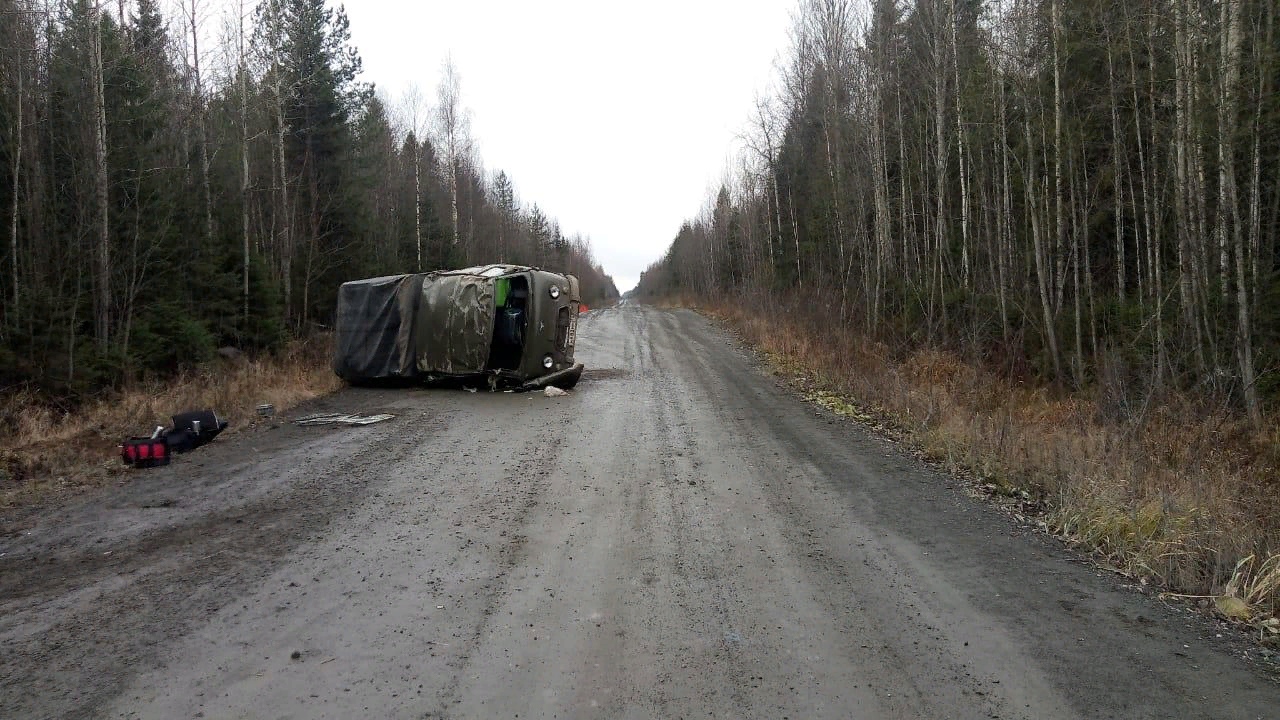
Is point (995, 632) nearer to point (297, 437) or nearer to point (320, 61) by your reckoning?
point (297, 437)

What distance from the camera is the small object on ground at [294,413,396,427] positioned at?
1036 cm

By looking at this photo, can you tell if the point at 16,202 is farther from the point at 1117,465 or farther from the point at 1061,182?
the point at 1061,182

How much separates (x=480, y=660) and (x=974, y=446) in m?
6.23

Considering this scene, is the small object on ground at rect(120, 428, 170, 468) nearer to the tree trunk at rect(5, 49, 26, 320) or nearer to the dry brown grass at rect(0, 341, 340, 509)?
the dry brown grass at rect(0, 341, 340, 509)

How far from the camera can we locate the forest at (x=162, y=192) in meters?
12.8

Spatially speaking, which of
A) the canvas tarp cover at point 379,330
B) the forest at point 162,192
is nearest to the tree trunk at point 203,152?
the forest at point 162,192

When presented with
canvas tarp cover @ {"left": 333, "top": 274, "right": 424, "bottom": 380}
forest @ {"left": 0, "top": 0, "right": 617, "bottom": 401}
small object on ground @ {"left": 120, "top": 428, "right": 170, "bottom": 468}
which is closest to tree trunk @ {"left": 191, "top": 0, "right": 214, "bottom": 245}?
forest @ {"left": 0, "top": 0, "right": 617, "bottom": 401}

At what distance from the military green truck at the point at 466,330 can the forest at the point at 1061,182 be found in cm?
832

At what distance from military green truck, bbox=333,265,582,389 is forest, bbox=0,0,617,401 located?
441 cm

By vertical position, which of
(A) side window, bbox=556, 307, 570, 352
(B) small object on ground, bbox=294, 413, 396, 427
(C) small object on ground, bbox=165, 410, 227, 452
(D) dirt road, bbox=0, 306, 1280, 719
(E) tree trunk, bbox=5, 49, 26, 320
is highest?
(E) tree trunk, bbox=5, 49, 26, 320

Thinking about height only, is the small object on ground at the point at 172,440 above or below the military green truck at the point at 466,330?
below

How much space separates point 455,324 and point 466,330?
0.28 m

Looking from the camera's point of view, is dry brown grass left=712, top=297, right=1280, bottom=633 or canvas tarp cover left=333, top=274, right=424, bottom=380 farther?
canvas tarp cover left=333, top=274, right=424, bottom=380

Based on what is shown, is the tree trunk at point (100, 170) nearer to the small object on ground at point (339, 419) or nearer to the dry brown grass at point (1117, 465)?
the small object on ground at point (339, 419)
